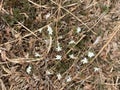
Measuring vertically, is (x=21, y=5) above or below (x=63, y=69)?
above

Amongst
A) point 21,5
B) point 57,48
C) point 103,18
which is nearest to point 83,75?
point 57,48

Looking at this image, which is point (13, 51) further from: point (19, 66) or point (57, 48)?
point (57, 48)

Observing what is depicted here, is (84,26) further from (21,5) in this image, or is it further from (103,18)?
(21,5)

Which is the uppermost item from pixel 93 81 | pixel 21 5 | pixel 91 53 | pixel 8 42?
→ pixel 21 5

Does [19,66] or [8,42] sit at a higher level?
[8,42]

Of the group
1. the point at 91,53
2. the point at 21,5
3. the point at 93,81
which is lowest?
the point at 93,81

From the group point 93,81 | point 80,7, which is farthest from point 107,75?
point 80,7
